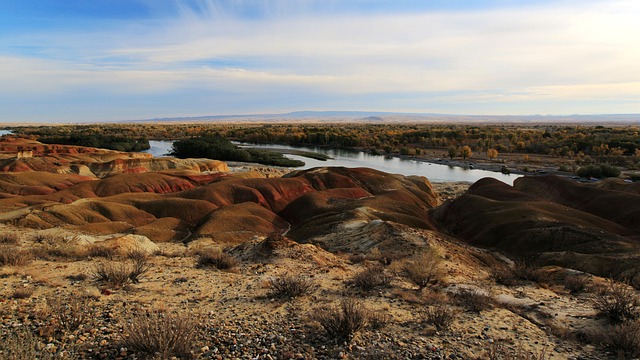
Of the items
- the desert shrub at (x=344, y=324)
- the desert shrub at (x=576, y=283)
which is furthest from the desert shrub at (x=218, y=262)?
the desert shrub at (x=576, y=283)

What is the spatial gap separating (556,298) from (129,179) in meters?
31.2

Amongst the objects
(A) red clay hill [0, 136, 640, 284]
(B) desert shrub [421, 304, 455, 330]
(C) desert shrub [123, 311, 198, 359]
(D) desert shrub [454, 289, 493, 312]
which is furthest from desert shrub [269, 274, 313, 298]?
(A) red clay hill [0, 136, 640, 284]

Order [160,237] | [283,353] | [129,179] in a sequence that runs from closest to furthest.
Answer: [283,353] < [160,237] < [129,179]

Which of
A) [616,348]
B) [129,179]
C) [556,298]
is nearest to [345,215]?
[556,298]

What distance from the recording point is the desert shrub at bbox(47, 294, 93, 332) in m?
6.82

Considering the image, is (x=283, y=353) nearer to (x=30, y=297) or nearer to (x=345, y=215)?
(x=30, y=297)

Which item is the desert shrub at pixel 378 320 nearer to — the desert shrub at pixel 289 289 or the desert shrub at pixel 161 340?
the desert shrub at pixel 289 289

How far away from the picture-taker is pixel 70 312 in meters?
7.37

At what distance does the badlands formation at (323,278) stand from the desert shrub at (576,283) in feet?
0.22

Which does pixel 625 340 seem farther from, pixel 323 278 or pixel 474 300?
pixel 323 278

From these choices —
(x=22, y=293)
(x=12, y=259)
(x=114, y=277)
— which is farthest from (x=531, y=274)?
(x=12, y=259)

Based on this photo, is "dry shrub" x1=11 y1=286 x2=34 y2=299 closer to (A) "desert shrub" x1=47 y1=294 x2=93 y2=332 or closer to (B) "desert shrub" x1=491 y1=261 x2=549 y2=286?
(A) "desert shrub" x1=47 y1=294 x2=93 y2=332

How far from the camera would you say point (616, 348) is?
7082mm

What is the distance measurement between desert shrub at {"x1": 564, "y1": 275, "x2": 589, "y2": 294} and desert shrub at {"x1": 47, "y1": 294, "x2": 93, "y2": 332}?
11.8m
